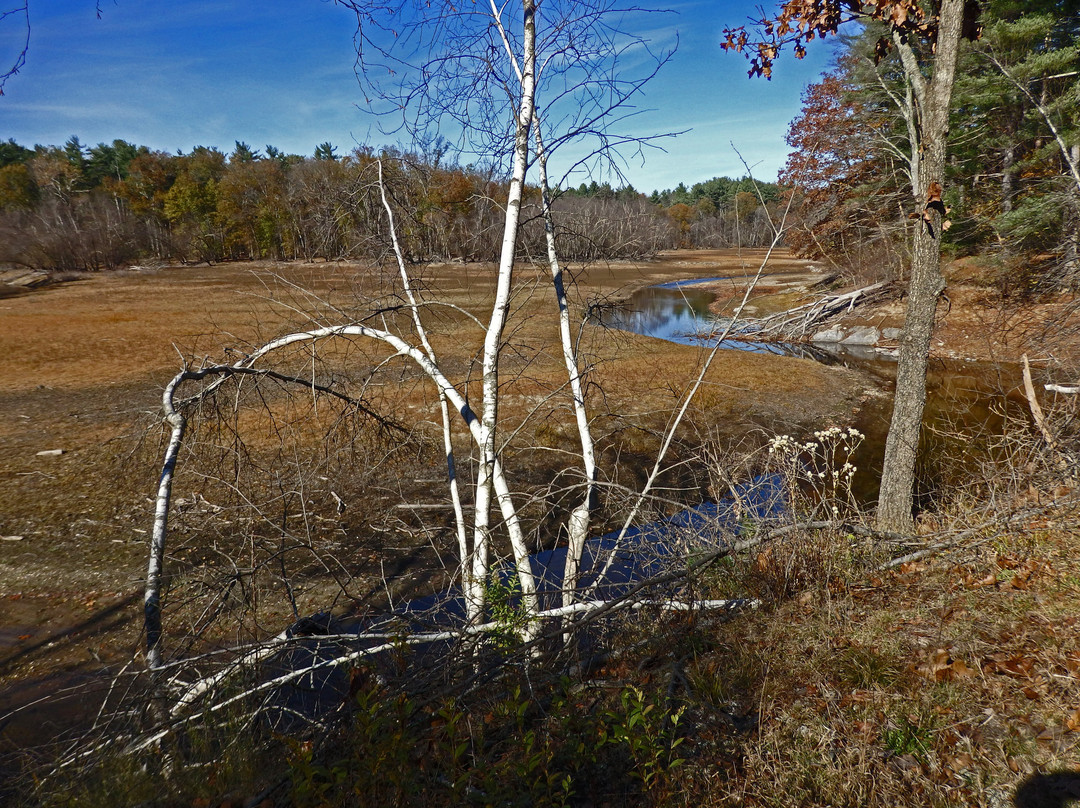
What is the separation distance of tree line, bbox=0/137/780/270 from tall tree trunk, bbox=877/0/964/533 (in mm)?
1479

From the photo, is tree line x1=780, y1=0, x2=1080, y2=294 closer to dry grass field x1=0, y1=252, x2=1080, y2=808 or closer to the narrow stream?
the narrow stream

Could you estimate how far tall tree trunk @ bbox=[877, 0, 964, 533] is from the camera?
5.62 metres

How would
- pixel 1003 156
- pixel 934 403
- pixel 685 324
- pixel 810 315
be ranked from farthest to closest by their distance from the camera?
pixel 685 324, pixel 810 315, pixel 1003 156, pixel 934 403

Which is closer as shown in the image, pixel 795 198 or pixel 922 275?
pixel 922 275

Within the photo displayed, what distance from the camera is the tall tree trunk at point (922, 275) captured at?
18.5ft

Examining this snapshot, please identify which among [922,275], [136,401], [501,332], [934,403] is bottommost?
[934,403]

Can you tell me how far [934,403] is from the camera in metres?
14.9

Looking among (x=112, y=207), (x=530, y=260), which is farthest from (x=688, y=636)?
(x=112, y=207)

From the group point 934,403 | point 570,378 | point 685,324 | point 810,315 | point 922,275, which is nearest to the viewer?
point 570,378

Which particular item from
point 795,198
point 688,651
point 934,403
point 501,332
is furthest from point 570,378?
point 934,403

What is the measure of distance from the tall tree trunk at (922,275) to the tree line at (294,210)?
4.85 feet

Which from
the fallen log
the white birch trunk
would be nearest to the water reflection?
the fallen log

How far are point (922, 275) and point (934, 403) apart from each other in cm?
1078

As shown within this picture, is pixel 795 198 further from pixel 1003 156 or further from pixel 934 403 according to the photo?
pixel 1003 156
